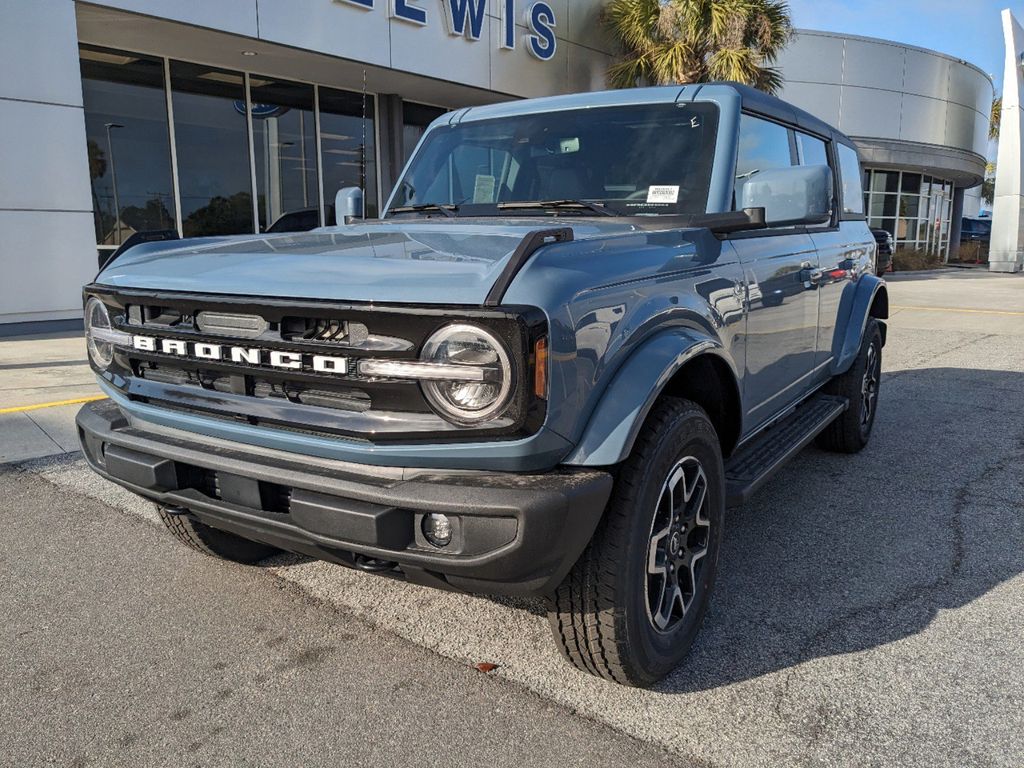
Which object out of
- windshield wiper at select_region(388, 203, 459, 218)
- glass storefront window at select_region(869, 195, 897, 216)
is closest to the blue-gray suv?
windshield wiper at select_region(388, 203, 459, 218)

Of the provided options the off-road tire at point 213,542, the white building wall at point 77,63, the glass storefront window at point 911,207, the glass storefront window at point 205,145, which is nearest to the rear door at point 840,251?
the off-road tire at point 213,542

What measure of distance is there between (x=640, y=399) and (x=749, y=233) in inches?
52.4

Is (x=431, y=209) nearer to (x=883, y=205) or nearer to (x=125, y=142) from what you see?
(x=125, y=142)

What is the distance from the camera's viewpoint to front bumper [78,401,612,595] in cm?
195

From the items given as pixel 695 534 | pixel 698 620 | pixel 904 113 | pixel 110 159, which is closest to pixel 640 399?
pixel 695 534

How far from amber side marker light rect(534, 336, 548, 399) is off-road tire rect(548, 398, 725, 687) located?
0.42 m

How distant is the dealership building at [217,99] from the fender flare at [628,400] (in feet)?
19.0

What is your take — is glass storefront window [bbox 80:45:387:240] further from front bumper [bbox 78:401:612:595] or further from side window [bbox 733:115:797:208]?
front bumper [bbox 78:401:612:595]

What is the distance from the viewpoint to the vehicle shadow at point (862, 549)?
2.78 m

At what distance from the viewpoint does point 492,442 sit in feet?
6.58

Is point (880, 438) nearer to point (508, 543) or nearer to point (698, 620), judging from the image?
point (698, 620)

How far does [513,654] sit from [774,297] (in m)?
1.75

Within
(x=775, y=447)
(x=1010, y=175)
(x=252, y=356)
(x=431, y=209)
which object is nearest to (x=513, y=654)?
(x=252, y=356)

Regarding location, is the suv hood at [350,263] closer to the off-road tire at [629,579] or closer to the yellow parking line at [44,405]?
the off-road tire at [629,579]
